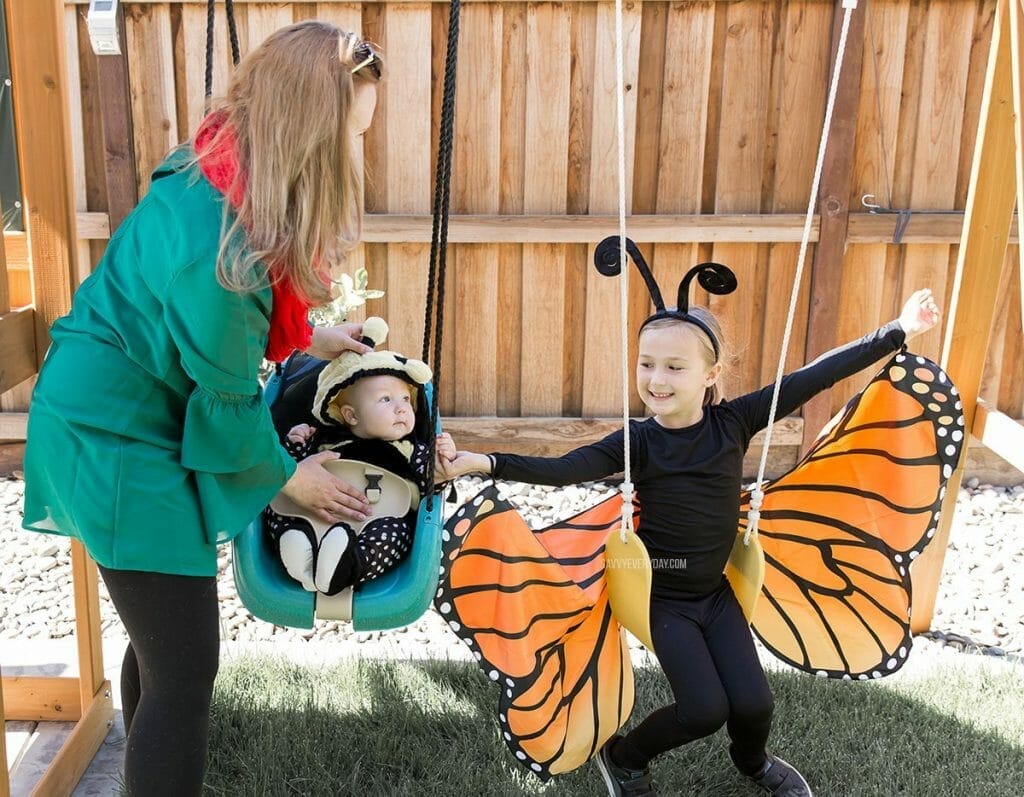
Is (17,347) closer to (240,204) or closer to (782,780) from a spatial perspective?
(240,204)

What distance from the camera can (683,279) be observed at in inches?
96.6

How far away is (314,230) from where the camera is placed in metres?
1.79

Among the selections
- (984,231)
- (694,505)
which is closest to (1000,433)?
(984,231)

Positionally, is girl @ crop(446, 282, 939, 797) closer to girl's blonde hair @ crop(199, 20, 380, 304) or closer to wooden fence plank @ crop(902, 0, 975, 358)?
girl's blonde hair @ crop(199, 20, 380, 304)

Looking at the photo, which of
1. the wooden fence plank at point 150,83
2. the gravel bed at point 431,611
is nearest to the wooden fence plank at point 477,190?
the gravel bed at point 431,611

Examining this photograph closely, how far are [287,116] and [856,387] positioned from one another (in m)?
4.07

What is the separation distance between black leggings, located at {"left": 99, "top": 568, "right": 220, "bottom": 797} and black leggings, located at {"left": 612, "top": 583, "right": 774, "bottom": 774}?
1.05 meters

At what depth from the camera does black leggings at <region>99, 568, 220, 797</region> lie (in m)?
1.85

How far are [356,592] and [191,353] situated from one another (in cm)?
83

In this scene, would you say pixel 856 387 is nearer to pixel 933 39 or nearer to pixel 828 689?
pixel 933 39

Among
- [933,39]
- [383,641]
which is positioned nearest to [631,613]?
[383,641]

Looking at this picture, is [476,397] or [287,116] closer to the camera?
[287,116]

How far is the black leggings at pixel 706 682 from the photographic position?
7.63ft

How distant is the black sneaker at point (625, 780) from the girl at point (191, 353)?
3.50ft
